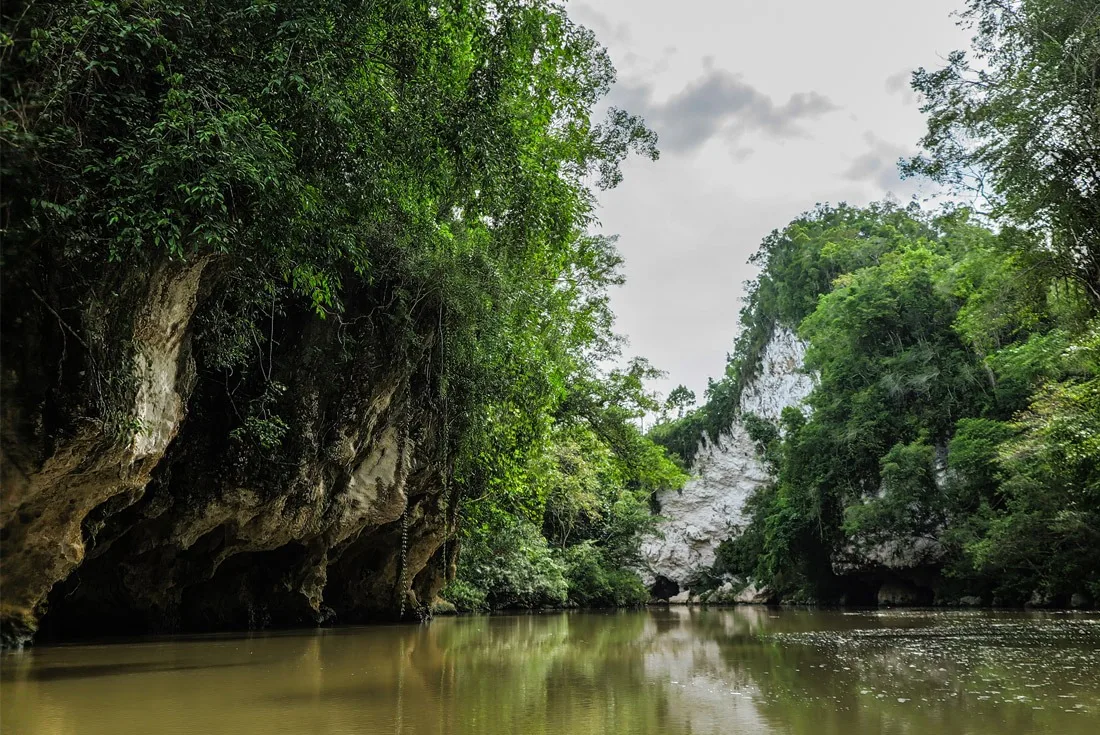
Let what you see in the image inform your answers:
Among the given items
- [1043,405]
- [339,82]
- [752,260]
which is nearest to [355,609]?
[339,82]

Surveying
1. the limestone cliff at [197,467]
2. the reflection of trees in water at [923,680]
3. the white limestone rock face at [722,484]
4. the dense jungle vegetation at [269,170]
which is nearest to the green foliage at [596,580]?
the white limestone rock face at [722,484]

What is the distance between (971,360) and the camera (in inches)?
961

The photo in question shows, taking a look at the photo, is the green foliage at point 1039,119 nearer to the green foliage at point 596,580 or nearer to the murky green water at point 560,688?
the murky green water at point 560,688

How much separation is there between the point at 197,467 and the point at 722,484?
1469 inches

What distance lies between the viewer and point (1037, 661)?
672 centimetres

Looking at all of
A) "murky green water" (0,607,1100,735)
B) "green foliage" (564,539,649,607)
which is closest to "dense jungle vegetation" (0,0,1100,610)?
"murky green water" (0,607,1100,735)

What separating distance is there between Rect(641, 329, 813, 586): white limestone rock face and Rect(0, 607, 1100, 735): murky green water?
32837 millimetres

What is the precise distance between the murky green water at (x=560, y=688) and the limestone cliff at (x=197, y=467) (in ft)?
5.00

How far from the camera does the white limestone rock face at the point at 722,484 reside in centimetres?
4134

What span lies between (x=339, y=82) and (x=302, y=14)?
22.7 inches

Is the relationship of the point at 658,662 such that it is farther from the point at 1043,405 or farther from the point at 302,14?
the point at 1043,405

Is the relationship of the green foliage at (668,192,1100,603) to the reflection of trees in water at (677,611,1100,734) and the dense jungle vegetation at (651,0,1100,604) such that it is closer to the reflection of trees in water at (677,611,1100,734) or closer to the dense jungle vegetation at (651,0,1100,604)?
the dense jungle vegetation at (651,0,1100,604)

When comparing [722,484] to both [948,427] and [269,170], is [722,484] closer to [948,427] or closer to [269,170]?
[948,427]

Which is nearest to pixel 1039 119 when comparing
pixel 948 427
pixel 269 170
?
pixel 269 170
